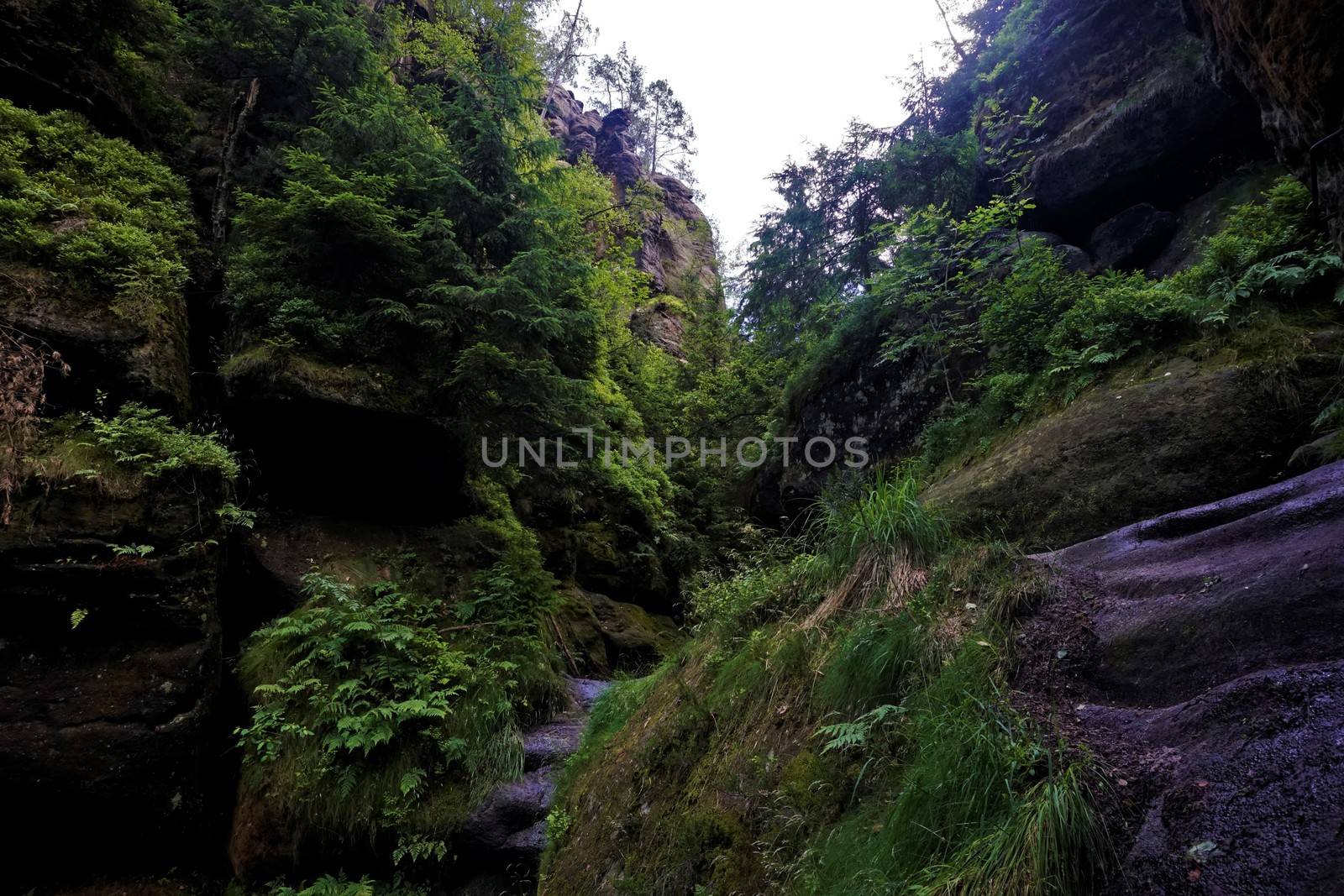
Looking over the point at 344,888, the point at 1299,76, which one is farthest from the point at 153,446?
the point at 1299,76

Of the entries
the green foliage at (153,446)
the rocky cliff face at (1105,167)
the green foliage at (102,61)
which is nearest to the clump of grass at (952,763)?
the rocky cliff face at (1105,167)

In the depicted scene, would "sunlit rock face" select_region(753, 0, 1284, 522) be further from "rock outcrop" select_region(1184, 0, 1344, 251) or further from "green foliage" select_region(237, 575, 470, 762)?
"green foliage" select_region(237, 575, 470, 762)

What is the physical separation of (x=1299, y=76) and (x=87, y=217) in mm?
10368

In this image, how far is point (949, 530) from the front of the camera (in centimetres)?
398

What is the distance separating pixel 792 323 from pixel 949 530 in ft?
27.9

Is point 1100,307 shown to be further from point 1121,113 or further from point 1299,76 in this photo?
point 1121,113

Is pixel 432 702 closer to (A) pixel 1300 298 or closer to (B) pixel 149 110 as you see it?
(A) pixel 1300 298

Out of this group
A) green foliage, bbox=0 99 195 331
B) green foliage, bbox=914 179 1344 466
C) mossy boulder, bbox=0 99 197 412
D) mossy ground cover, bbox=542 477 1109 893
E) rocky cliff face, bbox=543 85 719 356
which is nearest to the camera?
mossy ground cover, bbox=542 477 1109 893

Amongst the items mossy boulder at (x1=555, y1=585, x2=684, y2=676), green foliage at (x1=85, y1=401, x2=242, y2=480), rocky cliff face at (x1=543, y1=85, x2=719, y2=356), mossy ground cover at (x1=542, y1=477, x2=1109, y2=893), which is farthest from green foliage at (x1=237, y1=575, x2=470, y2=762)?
Answer: rocky cliff face at (x1=543, y1=85, x2=719, y2=356)

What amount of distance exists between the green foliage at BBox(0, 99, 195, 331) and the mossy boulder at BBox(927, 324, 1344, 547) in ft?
27.8

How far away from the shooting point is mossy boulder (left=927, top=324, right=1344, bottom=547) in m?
3.62

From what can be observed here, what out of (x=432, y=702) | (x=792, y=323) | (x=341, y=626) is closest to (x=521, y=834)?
(x=432, y=702)

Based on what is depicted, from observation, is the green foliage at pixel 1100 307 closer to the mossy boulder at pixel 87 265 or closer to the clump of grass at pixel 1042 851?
the clump of grass at pixel 1042 851

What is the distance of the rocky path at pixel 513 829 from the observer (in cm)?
526
